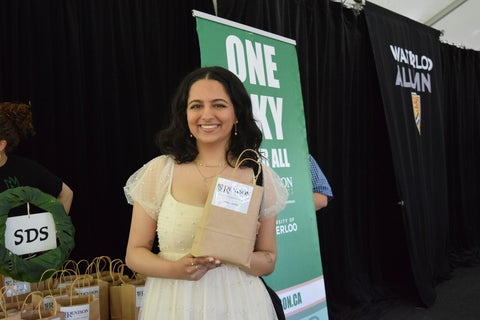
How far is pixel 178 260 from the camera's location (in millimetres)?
1080

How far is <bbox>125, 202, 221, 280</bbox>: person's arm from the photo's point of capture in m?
1.05

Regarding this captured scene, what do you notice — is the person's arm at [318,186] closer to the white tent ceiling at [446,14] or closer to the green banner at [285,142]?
the green banner at [285,142]

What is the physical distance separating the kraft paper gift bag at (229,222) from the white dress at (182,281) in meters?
0.08

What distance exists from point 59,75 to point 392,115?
2426mm

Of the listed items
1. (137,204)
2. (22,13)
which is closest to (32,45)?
(22,13)

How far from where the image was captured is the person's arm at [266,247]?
1182 millimetres

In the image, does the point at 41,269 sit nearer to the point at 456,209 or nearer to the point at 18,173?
the point at 18,173

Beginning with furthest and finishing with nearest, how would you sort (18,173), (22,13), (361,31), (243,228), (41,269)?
1. (361,31)
2. (22,13)
3. (18,173)
4. (41,269)
5. (243,228)

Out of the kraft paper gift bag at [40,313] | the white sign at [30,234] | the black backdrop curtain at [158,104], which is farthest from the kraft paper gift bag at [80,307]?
the black backdrop curtain at [158,104]

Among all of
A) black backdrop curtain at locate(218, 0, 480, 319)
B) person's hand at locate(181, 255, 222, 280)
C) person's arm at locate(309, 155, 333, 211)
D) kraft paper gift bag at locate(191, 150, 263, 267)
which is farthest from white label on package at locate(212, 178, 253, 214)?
black backdrop curtain at locate(218, 0, 480, 319)

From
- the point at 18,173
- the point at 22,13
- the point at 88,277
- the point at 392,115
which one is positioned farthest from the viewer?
the point at 392,115

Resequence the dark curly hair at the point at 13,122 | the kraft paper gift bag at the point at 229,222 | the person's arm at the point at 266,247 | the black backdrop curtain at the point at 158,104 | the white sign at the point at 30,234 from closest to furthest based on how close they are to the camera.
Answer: the kraft paper gift bag at the point at 229,222
the person's arm at the point at 266,247
the white sign at the point at 30,234
the dark curly hair at the point at 13,122
the black backdrop curtain at the point at 158,104

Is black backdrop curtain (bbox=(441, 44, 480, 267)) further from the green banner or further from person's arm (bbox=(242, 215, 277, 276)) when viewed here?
person's arm (bbox=(242, 215, 277, 276))

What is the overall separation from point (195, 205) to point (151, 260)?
164 millimetres
